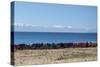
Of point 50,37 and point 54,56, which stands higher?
point 50,37

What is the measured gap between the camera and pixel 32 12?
2871 mm

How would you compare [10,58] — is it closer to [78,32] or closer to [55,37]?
[55,37]

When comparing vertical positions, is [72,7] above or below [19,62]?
above

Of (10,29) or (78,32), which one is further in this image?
(78,32)

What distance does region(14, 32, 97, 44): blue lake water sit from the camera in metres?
2.78

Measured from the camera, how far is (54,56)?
298 cm

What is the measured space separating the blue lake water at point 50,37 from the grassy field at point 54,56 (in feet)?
0.46

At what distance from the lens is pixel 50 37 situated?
294 cm

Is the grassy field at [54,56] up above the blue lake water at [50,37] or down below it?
below

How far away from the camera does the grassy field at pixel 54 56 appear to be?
110 inches

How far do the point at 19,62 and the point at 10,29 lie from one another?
1.50ft

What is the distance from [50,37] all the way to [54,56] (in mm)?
Answer: 285

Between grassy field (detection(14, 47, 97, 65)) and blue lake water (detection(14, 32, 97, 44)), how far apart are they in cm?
14
